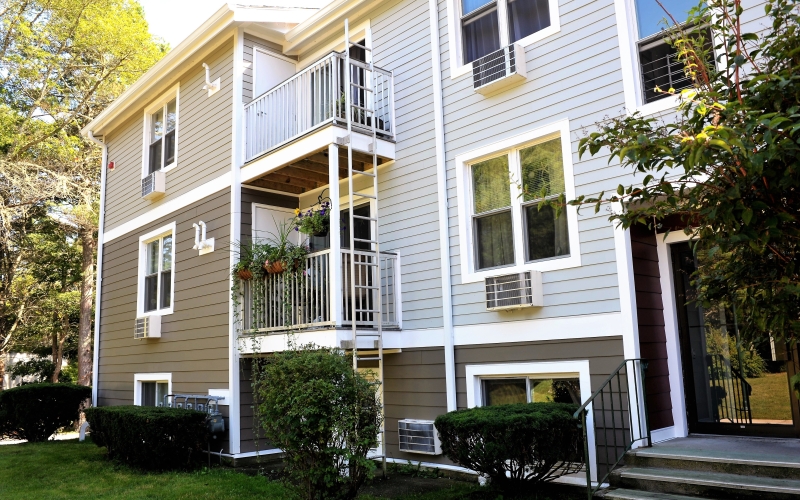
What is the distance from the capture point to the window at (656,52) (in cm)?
642

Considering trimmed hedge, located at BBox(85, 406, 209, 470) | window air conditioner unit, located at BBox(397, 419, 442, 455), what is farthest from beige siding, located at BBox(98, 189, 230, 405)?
window air conditioner unit, located at BBox(397, 419, 442, 455)

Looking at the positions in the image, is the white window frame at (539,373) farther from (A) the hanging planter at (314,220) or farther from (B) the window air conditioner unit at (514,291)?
(A) the hanging planter at (314,220)

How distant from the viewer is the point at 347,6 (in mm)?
9586

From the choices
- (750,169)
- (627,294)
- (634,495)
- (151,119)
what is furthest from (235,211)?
(750,169)

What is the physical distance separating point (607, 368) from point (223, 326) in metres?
5.86

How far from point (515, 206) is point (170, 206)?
23.1ft

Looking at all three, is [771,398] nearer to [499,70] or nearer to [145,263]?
[499,70]

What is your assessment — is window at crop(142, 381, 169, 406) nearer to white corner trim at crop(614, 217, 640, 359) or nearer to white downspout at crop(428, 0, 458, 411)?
white downspout at crop(428, 0, 458, 411)

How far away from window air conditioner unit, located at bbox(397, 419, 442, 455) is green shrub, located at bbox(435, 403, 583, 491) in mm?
1540

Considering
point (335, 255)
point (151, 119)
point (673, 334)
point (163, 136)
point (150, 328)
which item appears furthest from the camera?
point (151, 119)

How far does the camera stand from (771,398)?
242 inches

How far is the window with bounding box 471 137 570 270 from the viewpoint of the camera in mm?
7094

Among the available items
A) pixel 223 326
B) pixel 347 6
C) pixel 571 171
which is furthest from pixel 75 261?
pixel 571 171

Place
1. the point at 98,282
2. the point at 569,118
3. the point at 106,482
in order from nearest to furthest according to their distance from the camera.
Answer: the point at 569,118
the point at 106,482
the point at 98,282
